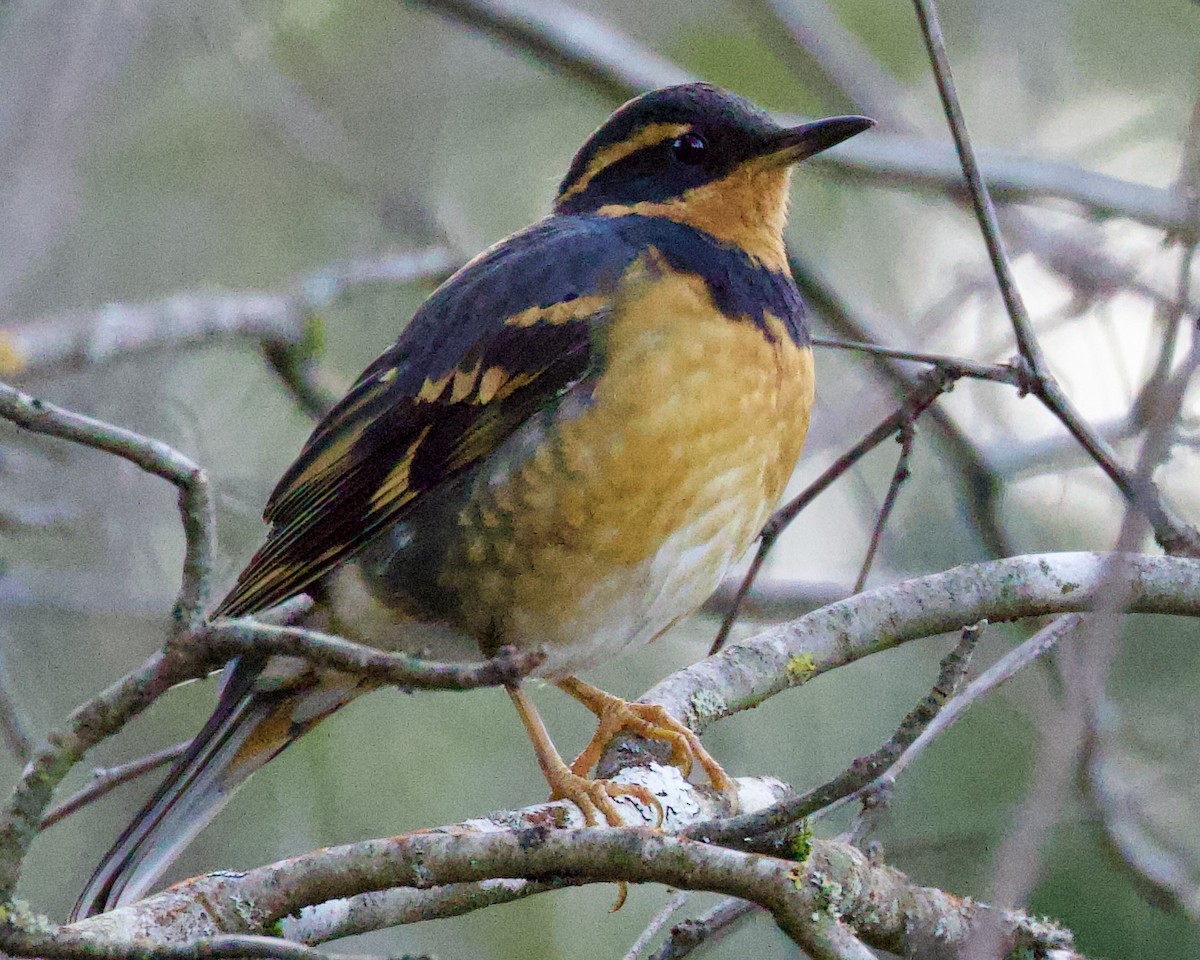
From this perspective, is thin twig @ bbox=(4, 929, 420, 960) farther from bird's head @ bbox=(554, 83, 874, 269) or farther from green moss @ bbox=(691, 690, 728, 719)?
bird's head @ bbox=(554, 83, 874, 269)

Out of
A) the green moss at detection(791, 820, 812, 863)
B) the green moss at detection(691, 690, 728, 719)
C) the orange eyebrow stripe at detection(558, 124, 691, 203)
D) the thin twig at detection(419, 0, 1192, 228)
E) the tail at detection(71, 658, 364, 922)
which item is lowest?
Answer: the green moss at detection(791, 820, 812, 863)

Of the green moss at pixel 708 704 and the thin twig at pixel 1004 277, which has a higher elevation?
the thin twig at pixel 1004 277

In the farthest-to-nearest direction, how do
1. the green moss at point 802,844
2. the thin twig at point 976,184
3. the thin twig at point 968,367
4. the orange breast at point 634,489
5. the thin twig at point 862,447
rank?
the orange breast at point 634,489
the thin twig at point 862,447
the thin twig at point 968,367
the thin twig at point 976,184
the green moss at point 802,844

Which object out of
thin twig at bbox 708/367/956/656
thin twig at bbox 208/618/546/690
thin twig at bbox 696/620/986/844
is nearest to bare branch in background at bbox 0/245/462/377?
thin twig at bbox 708/367/956/656

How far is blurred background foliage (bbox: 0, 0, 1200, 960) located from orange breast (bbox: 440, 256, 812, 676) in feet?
3.35

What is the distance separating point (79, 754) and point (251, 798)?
18.5 ft

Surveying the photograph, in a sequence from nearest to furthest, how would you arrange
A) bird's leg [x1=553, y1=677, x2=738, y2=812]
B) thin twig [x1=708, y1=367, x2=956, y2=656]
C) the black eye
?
1. thin twig [x1=708, y1=367, x2=956, y2=656]
2. bird's leg [x1=553, y1=677, x2=738, y2=812]
3. the black eye

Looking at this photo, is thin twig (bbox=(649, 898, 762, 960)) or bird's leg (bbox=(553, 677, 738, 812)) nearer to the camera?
thin twig (bbox=(649, 898, 762, 960))

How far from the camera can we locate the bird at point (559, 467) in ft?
13.2

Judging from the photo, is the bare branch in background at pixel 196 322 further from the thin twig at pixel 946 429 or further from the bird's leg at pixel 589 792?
the bird's leg at pixel 589 792

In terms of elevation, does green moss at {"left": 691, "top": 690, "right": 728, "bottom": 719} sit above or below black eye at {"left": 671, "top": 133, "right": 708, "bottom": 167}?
below

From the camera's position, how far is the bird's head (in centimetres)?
468

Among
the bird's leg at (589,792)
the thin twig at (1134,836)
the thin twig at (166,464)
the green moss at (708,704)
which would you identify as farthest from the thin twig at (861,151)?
the thin twig at (166,464)

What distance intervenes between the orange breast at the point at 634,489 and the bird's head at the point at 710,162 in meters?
0.50
